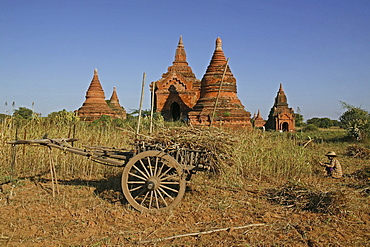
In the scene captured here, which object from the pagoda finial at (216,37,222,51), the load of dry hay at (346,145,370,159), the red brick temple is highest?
the pagoda finial at (216,37,222,51)

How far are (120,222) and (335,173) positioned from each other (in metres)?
4.67

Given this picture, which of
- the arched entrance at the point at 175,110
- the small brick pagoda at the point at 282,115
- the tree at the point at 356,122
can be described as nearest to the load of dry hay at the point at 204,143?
the tree at the point at 356,122

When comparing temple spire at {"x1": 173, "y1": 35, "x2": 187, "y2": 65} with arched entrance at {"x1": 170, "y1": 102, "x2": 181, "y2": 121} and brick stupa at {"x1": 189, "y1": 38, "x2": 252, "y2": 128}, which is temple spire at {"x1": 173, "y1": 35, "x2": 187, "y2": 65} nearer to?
arched entrance at {"x1": 170, "y1": 102, "x2": 181, "y2": 121}

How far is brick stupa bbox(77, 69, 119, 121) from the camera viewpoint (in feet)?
66.7

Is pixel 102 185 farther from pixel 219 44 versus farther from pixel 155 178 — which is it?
pixel 219 44

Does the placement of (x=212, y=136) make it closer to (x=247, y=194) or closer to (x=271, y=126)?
(x=247, y=194)

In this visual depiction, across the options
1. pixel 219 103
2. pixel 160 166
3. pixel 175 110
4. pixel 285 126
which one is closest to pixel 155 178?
pixel 160 166

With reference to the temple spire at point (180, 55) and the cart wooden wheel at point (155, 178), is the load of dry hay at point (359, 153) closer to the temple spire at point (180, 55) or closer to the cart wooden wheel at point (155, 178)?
the cart wooden wheel at point (155, 178)

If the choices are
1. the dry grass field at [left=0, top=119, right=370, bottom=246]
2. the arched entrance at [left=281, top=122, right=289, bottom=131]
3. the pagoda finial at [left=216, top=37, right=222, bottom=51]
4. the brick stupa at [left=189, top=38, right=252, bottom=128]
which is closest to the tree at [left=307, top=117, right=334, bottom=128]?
the arched entrance at [left=281, top=122, right=289, bottom=131]

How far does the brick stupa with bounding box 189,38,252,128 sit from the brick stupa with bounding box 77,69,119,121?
27.0ft

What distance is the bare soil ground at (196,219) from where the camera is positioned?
10.6 ft

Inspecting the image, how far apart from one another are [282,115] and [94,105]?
1521 cm

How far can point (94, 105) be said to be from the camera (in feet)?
68.0

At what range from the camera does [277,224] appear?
12.0ft
